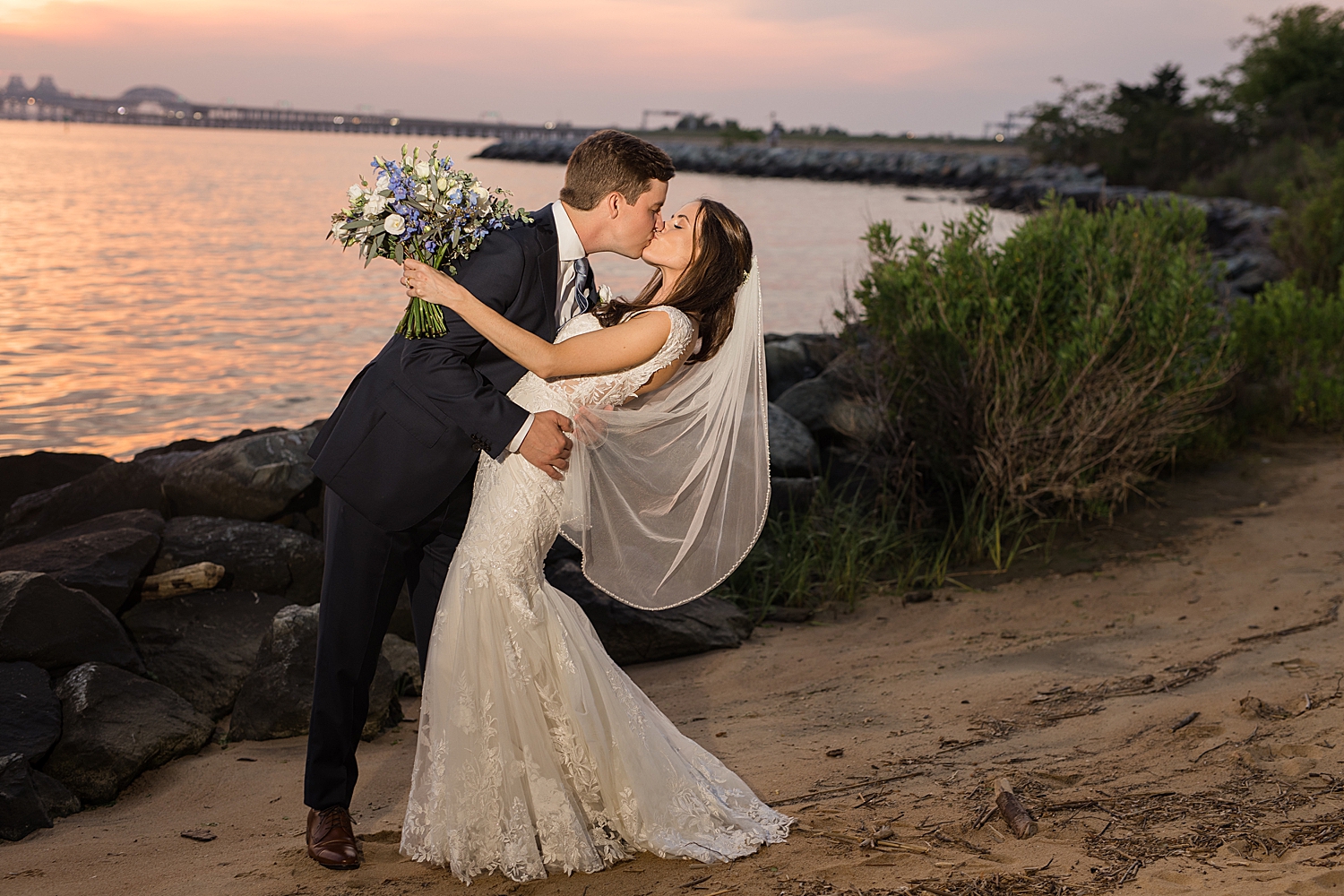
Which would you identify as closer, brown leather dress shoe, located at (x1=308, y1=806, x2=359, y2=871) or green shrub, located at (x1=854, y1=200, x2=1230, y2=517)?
brown leather dress shoe, located at (x1=308, y1=806, x2=359, y2=871)

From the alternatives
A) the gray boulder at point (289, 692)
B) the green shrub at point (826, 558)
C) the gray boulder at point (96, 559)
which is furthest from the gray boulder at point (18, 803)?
the green shrub at point (826, 558)

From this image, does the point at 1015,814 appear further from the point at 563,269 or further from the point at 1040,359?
the point at 1040,359

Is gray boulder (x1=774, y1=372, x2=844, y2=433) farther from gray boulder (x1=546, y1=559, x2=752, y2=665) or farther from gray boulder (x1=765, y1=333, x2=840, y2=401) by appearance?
gray boulder (x1=546, y1=559, x2=752, y2=665)

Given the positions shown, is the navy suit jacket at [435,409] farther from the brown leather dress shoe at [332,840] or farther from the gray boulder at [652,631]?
Answer: the gray boulder at [652,631]

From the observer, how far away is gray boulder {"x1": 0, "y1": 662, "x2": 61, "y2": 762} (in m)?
4.67

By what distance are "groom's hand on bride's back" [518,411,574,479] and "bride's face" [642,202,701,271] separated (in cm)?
64

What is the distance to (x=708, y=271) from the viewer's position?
3.73 m

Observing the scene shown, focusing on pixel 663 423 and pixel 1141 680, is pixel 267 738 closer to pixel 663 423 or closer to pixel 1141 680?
pixel 663 423

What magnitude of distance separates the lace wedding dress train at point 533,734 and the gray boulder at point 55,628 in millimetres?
2688

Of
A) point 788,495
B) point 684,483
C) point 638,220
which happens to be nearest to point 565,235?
point 638,220

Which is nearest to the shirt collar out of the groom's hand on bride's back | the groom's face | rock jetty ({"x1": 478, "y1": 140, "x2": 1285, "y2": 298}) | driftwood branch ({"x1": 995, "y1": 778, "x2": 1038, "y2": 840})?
the groom's face

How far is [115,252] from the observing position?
74.4 feet

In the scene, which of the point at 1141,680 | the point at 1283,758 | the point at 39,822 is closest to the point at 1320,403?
the point at 1141,680

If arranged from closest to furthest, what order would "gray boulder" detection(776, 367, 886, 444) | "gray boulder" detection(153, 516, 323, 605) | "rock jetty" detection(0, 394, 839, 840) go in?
"rock jetty" detection(0, 394, 839, 840) < "gray boulder" detection(153, 516, 323, 605) < "gray boulder" detection(776, 367, 886, 444)
